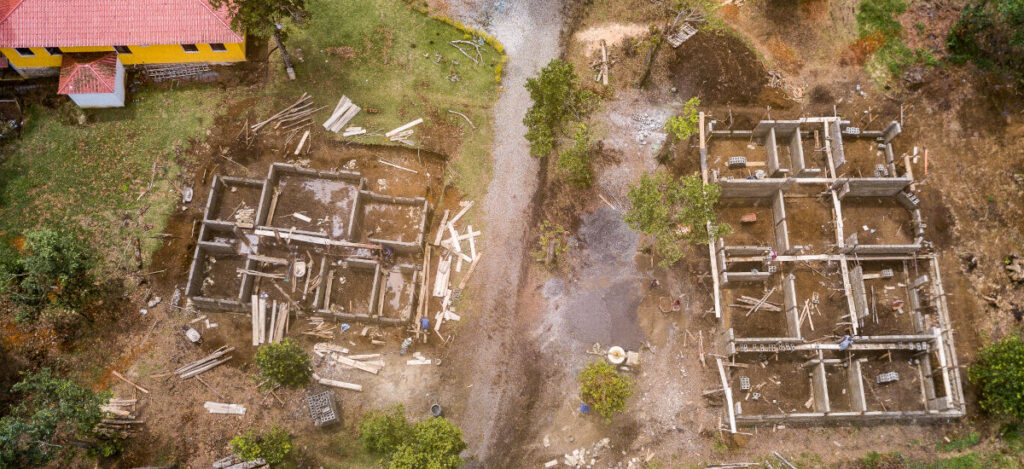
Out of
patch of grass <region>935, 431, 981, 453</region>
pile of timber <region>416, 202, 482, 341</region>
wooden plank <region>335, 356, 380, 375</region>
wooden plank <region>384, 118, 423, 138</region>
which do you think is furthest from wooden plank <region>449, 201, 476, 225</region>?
patch of grass <region>935, 431, 981, 453</region>

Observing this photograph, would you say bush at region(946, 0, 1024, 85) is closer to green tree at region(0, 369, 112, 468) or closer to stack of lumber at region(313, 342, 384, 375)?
stack of lumber at region(313, 342, 384, 375)

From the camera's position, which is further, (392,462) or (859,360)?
(859,360)

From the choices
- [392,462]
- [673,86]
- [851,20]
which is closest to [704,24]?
[673,86]

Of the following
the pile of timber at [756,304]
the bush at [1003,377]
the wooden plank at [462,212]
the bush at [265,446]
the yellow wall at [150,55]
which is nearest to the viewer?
the bush at [265,446]

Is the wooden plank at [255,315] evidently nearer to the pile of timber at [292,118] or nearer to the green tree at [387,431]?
the green tree at [387,431]

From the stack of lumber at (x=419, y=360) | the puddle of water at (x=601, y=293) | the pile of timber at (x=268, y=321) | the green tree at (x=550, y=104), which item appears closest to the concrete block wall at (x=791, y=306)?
the puddle of water at (x=601, y=293)

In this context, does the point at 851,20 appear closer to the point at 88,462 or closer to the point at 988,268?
the point at 988,268
